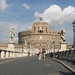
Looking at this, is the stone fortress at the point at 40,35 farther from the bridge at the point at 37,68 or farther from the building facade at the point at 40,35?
the bridge at the point at 37,68

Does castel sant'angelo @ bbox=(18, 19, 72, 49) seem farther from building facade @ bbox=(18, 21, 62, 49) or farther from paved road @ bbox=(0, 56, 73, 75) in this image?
paved road @ bbox=(0, 56, 73, 75)

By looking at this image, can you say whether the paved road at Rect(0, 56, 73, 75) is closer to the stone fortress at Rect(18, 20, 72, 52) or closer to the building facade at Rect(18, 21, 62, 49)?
the stone fortress at Rect(18, 20, 72, 52)

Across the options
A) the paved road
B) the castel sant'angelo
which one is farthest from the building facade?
the paved road

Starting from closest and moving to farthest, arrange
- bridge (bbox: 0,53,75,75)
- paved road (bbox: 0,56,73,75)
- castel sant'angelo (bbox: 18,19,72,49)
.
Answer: paved road (bbox: 0,56,73,75)
bridge (bbox: 0,53,75,75)
castel sant'angelo (bbox: 18,19,72,49)

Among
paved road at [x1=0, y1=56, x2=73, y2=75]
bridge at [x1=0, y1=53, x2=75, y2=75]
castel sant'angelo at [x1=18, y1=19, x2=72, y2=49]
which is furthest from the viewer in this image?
castel sant'angelo at [x1=18, y1=19, x2=72, y2=49]

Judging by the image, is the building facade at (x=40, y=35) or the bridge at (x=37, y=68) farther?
the building facade at (x=40, y=35)

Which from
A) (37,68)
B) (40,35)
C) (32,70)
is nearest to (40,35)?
(40,35)

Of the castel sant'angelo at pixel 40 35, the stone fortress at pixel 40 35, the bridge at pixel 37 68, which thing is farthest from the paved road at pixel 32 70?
the castel sant'angelo at pixel 40 35

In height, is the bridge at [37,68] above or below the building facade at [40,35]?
below

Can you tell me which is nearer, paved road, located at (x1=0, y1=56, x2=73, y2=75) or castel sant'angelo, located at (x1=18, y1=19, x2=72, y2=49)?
paved road, located at (x1=0, y1=56, x2=73, y2=75)

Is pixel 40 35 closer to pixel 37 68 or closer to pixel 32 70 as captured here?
pixel 37 68

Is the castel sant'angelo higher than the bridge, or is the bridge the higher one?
the castel sant'angelo

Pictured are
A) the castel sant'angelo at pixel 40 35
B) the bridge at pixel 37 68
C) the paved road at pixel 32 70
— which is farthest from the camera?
the castel sant'angelo at pixel 40 35

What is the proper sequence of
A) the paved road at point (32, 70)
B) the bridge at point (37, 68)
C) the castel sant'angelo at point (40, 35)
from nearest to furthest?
1. the paved road at point (32, 70)
2. the bridge at point (37, 68)
3. the castel sant'angelo at point (40, 35)
